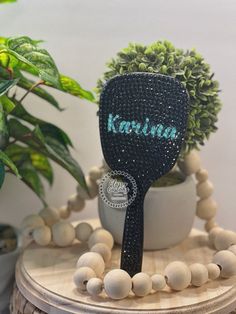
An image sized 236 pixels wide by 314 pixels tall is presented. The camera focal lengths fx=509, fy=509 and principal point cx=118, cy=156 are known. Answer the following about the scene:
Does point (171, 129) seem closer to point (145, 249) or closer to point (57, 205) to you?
point (145, 249)

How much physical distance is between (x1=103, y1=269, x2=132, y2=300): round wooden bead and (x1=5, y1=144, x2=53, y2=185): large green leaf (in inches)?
14.6

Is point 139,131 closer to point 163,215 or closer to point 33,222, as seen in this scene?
point 163,215

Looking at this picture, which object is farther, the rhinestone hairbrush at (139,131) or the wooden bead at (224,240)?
the wooden bead at (224,240)

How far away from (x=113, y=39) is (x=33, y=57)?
34cm

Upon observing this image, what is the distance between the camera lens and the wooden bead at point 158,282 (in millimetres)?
700

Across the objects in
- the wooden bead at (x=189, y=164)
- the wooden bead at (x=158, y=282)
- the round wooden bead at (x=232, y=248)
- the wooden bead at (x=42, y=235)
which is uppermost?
the wooden bead at (x=189, y=164)

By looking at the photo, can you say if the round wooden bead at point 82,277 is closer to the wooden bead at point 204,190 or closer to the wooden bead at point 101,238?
the wooden bead at point 101,238

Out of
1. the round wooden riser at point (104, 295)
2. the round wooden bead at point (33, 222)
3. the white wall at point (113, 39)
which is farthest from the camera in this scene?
the white wall at point (113, 39)

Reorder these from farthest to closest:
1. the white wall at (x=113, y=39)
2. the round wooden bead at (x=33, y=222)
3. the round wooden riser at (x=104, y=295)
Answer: the white wall at (x=113, y=39) → the round wooden bead at (x=33, y=222) → the round wooden riser at (x=104, y=295)

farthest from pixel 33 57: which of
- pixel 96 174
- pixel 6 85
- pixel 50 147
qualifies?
pixel 96 174

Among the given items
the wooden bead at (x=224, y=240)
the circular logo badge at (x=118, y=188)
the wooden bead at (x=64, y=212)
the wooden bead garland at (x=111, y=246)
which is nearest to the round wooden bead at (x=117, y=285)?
the wooden bead garland at (x=111, y=246)

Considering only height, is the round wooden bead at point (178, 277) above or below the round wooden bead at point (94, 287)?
above

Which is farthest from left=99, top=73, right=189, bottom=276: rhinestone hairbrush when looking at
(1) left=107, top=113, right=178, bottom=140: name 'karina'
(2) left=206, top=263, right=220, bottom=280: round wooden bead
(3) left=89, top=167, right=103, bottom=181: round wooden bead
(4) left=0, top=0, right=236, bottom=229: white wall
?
(4) left=0, top=0, right=236, bottom=229: white wall

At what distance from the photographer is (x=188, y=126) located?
78cm
